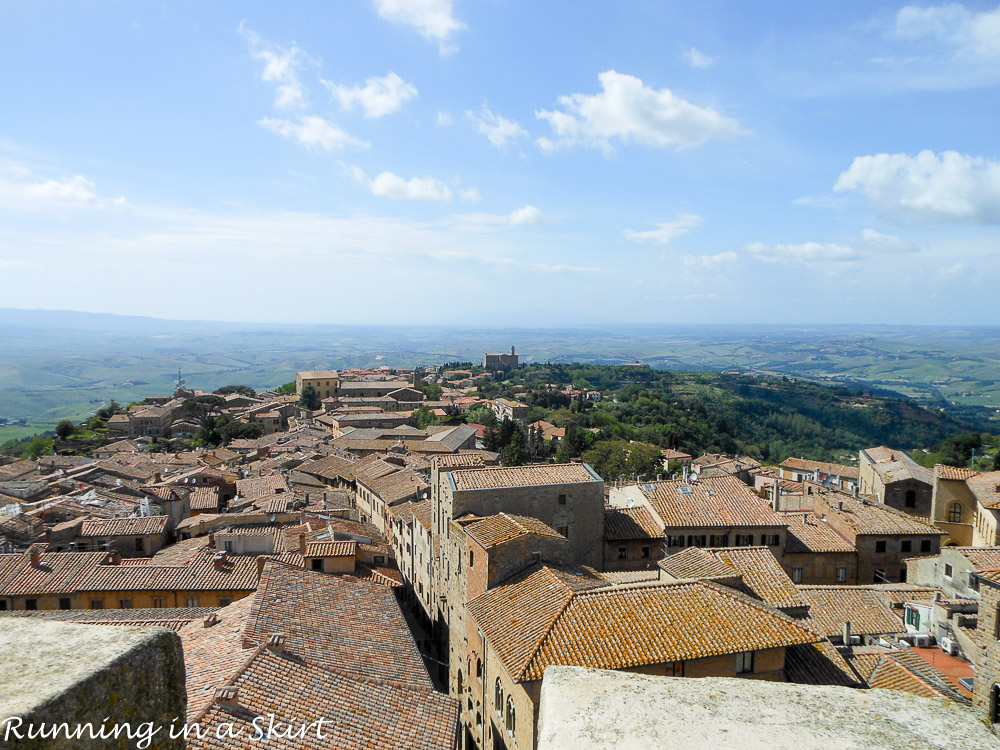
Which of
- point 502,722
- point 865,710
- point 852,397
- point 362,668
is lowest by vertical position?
point 852,397

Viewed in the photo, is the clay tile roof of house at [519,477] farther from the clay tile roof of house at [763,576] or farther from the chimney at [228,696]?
the chimney at [228,696]

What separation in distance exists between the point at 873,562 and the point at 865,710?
1167 inches

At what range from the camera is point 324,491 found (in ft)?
141

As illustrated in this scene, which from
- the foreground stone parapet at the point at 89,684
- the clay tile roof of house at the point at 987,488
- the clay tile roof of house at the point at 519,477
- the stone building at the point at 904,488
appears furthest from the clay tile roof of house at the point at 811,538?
the foreground stone parapet at the point at 89,684

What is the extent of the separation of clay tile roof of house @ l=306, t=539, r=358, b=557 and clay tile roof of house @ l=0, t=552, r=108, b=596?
26.1ft

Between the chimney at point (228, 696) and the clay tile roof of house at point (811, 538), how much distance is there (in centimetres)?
2201

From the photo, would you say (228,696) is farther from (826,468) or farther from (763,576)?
(826,468)

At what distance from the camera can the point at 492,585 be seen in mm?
19000

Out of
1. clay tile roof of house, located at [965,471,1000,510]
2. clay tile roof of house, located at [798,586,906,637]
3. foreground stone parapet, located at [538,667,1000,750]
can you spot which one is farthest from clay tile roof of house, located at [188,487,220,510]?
clay tile roof of house, located at [965,471,1000,510]

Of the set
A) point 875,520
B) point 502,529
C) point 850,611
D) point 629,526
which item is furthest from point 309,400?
point 850,611

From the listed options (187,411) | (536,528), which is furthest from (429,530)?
(187,411)

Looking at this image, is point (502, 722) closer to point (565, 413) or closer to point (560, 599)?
point (560, 599)

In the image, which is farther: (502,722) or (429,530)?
(429,530)

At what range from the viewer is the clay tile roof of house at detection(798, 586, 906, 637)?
68.1 ft
